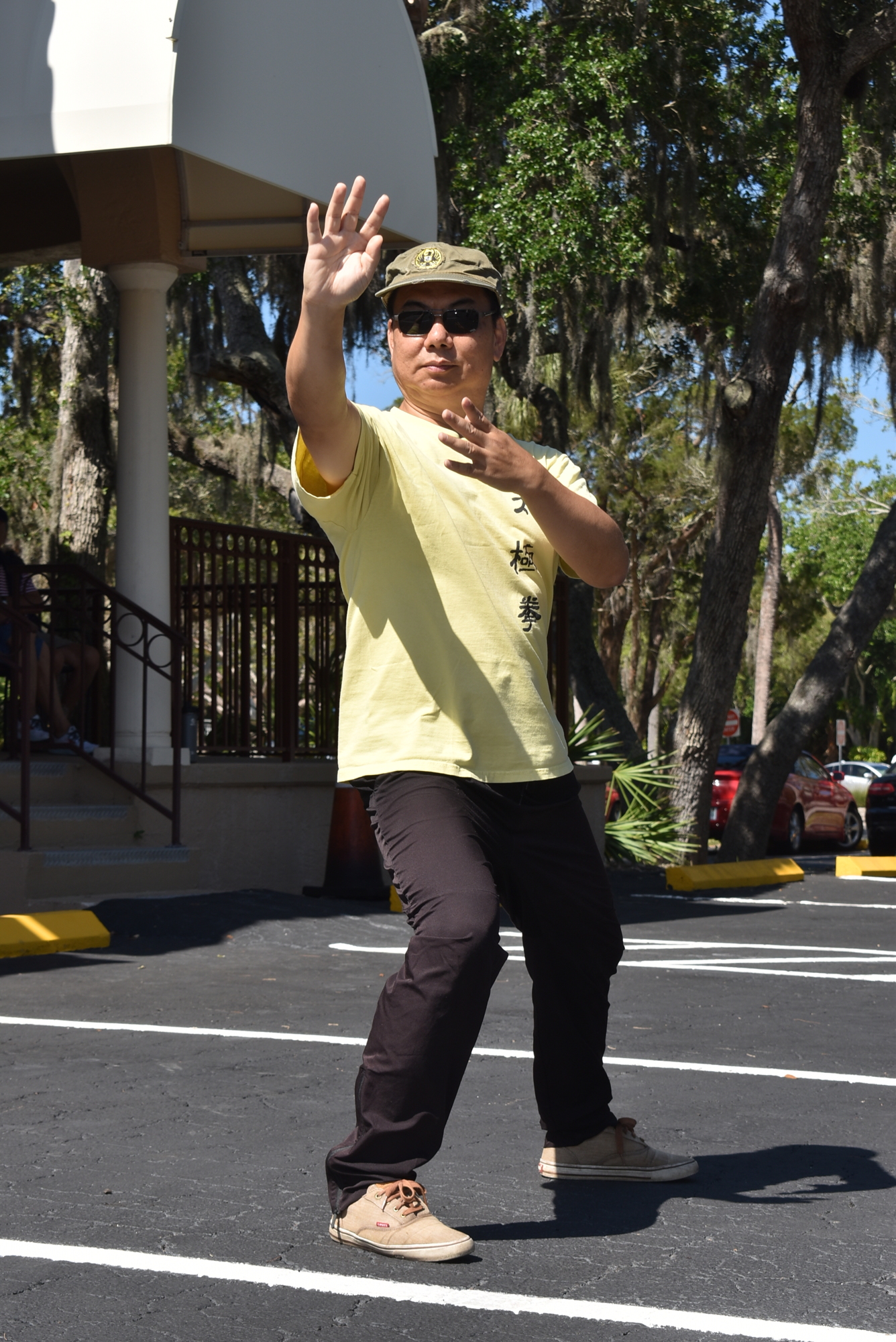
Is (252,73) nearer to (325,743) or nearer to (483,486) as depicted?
(325,743)

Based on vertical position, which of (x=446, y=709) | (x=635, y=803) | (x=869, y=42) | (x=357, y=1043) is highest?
(x=869, y=42)

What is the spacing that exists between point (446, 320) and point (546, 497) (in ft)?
1.79

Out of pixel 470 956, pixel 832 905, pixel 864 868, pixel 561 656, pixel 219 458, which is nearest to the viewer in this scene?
pixel 470 956

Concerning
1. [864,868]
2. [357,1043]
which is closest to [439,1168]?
[357,1043]

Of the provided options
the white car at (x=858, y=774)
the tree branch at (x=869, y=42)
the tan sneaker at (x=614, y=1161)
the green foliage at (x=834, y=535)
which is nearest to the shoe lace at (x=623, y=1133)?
the tan sneaker at (x=614, y=1161)

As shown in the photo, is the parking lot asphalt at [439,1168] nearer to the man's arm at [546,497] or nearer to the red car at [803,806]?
the man's arm at [546,497]

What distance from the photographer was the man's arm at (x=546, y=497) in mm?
3027

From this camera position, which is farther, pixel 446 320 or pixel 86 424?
pixel 86 424

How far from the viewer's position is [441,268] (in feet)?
11.3

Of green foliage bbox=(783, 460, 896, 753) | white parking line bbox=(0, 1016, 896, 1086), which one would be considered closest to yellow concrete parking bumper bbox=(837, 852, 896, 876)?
white parking line bbox=(0, 1016, 896, 1086)

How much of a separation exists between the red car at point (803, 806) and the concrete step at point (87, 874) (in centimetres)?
1341

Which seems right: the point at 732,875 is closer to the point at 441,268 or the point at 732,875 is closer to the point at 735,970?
the point at 735,970

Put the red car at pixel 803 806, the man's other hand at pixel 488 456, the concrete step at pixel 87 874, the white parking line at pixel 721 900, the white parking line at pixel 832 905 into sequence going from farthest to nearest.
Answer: the red car at pixel 803 806 → the white parking line at pixel 721 900 → the white parking line at pixel 832 905 → the concrete step at pixel 87 874 → the man's other hand at pixel 488 456

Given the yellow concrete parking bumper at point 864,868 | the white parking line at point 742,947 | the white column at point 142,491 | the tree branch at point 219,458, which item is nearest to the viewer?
the white parking line at point 742,947
